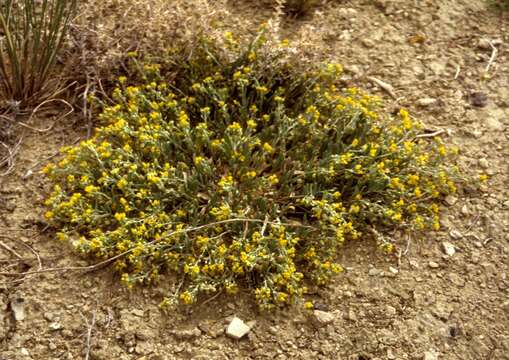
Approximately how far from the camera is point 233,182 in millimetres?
3068

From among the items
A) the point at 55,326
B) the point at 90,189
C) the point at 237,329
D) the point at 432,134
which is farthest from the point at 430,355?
the point at 90,189

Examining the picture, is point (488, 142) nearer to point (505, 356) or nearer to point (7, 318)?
point (505, 356)

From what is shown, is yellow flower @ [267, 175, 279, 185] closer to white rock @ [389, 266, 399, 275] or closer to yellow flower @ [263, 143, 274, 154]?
yellow flower @ [263, 143, 274, 154]

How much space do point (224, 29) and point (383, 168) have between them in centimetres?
160

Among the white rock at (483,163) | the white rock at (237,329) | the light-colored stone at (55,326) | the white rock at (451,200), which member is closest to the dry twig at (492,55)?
the white rock at (483,163)

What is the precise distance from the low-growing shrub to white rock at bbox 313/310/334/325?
127 mm

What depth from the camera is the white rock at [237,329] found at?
2.60 metres

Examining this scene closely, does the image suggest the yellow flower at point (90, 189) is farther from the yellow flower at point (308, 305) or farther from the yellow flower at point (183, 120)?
the yellow flower at point (308, 305)

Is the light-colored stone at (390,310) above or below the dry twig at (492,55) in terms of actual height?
below

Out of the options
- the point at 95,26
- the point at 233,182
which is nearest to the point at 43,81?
the point at 95,26

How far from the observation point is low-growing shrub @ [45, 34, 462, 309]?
9.09 feet

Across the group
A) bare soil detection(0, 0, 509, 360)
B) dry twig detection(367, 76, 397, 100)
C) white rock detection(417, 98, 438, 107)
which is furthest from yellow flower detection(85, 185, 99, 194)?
white rock detection(417, 98, 438, 107)

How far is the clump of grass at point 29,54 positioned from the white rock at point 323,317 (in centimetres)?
211

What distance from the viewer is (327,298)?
281 centimetres
